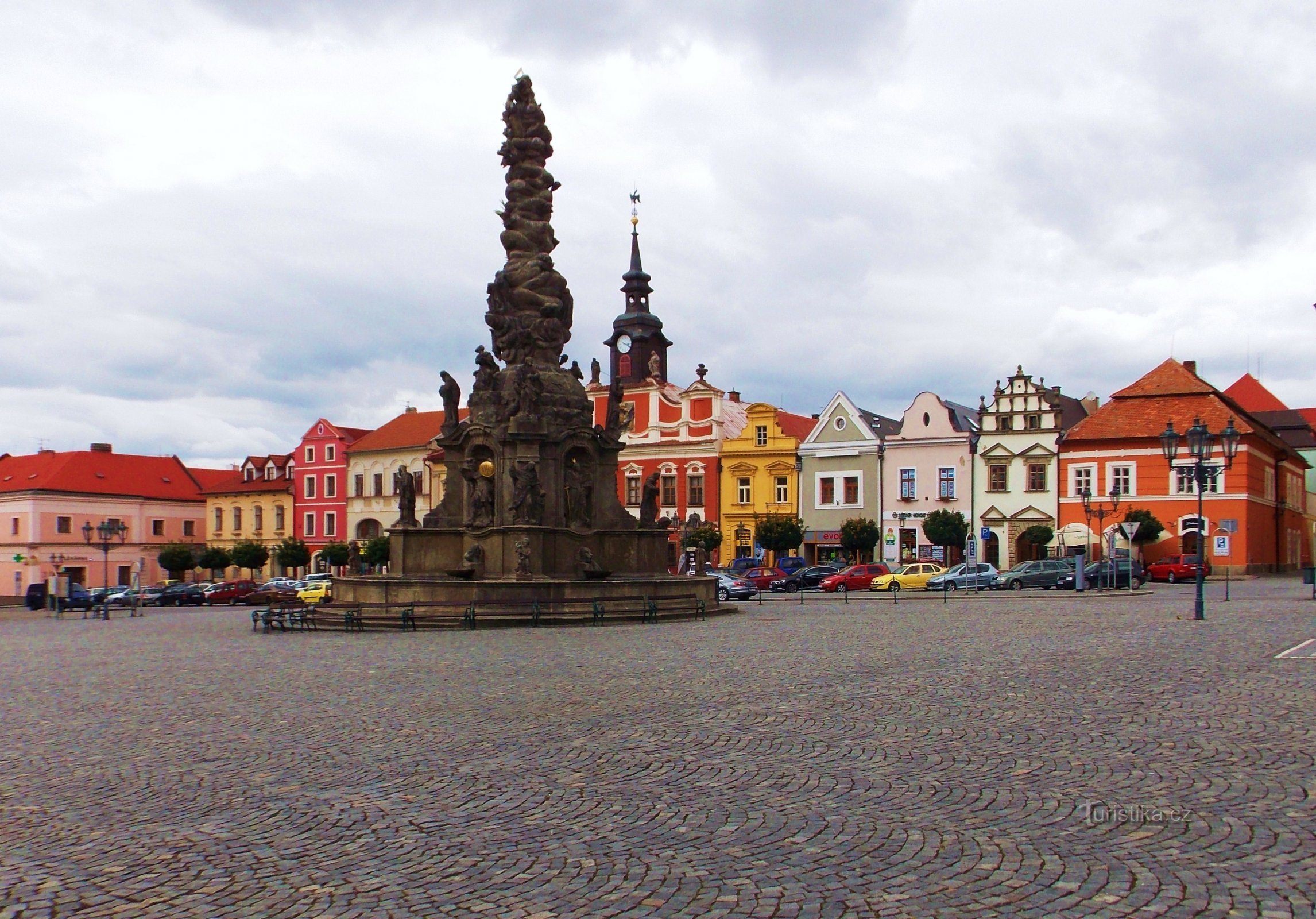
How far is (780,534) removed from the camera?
201 ft

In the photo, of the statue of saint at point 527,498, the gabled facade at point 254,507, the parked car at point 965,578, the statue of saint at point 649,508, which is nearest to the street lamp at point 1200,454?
the statue of saint at point 649,508

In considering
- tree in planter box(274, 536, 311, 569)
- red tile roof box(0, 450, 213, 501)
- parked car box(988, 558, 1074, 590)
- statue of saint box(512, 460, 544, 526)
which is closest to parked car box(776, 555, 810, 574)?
parked car box(988, 558, 1074, 590)

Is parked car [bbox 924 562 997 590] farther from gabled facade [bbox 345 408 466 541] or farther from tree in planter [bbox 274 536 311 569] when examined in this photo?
tree in planter [bbox 274 536 311 569]

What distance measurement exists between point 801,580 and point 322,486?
1681 inches

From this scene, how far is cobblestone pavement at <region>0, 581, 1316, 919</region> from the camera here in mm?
5824

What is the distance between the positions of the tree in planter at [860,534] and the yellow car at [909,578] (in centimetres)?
1205

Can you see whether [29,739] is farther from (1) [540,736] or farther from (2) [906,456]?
(2) [906,456]

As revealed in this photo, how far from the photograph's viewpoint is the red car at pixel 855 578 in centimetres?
4844

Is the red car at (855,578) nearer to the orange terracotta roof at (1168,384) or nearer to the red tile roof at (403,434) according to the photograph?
the orange terracotta roof at (1168,384)

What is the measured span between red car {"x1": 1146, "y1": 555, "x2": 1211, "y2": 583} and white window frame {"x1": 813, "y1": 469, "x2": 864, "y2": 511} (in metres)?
17.2

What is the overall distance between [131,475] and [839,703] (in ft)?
264

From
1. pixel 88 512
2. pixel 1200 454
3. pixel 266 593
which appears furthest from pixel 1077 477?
pixel 88 512

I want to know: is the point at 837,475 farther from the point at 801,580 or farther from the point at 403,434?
the point at 403,434

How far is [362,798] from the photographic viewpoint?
25.7 feet
